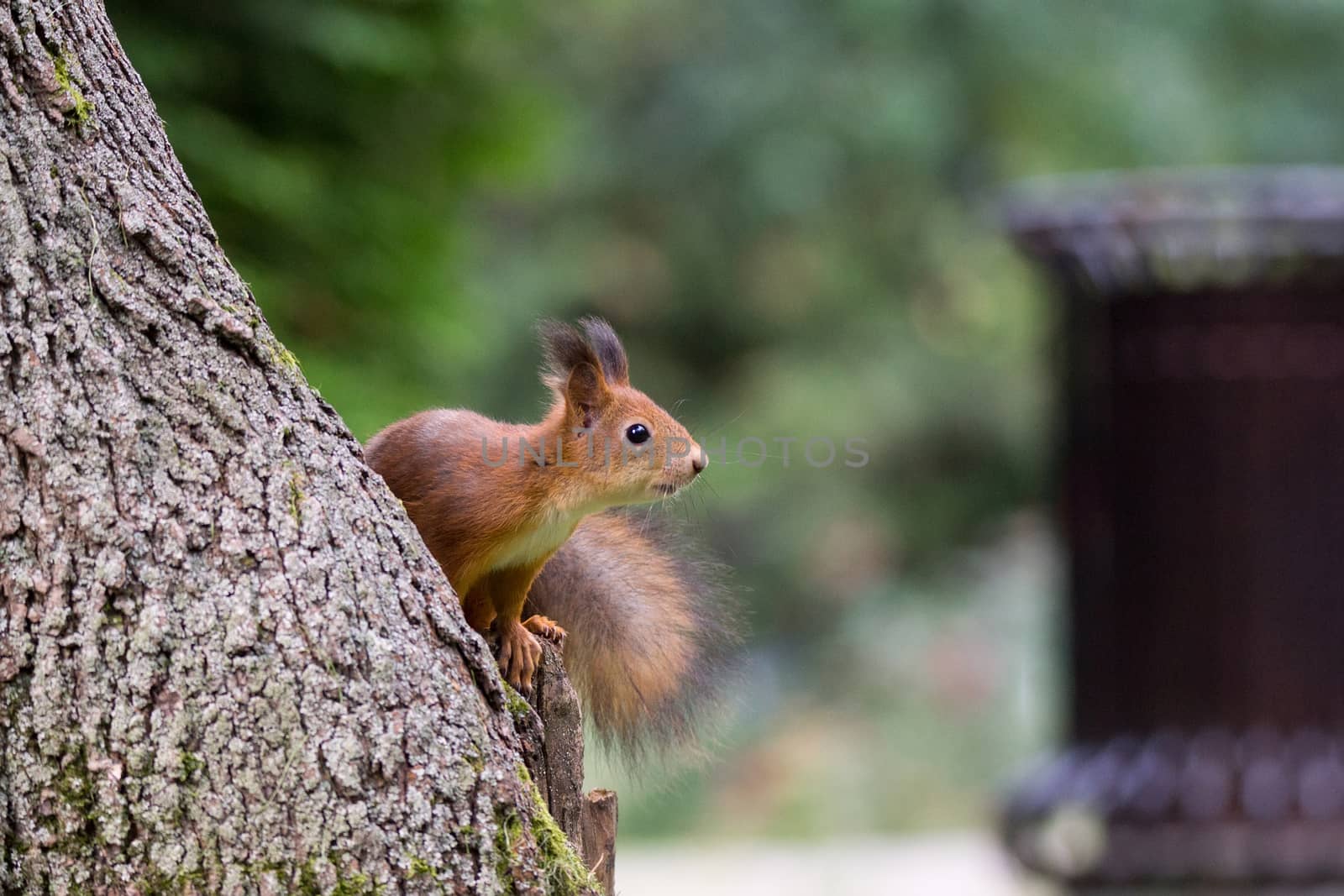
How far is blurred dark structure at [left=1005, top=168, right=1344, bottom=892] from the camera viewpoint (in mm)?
4191

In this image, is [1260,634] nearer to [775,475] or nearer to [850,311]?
[775,475]

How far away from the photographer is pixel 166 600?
137 cm

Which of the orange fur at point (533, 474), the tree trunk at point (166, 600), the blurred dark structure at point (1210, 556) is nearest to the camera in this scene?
the tree trunk at point (166, 600)

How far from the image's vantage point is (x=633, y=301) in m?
8.74

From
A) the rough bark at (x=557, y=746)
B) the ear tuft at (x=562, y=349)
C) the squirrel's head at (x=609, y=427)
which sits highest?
the ear tuft at (x=562, y=349)

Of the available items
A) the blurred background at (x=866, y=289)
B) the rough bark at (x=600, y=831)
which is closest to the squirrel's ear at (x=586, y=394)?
the rough bark at (x=600, y=831)

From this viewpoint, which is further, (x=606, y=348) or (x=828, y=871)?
(x=828, y=871)

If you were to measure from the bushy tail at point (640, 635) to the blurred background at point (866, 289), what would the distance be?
416 cm

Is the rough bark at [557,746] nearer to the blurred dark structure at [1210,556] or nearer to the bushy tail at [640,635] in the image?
the bushy tail at [640,635]

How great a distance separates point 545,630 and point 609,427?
281 mm

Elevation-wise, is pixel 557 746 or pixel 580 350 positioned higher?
pixel 580 350

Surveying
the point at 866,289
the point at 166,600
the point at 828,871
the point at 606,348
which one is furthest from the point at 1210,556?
the point at 866,289

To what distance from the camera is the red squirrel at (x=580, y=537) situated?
194 centimetres

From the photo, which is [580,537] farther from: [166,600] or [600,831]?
[166,600]
